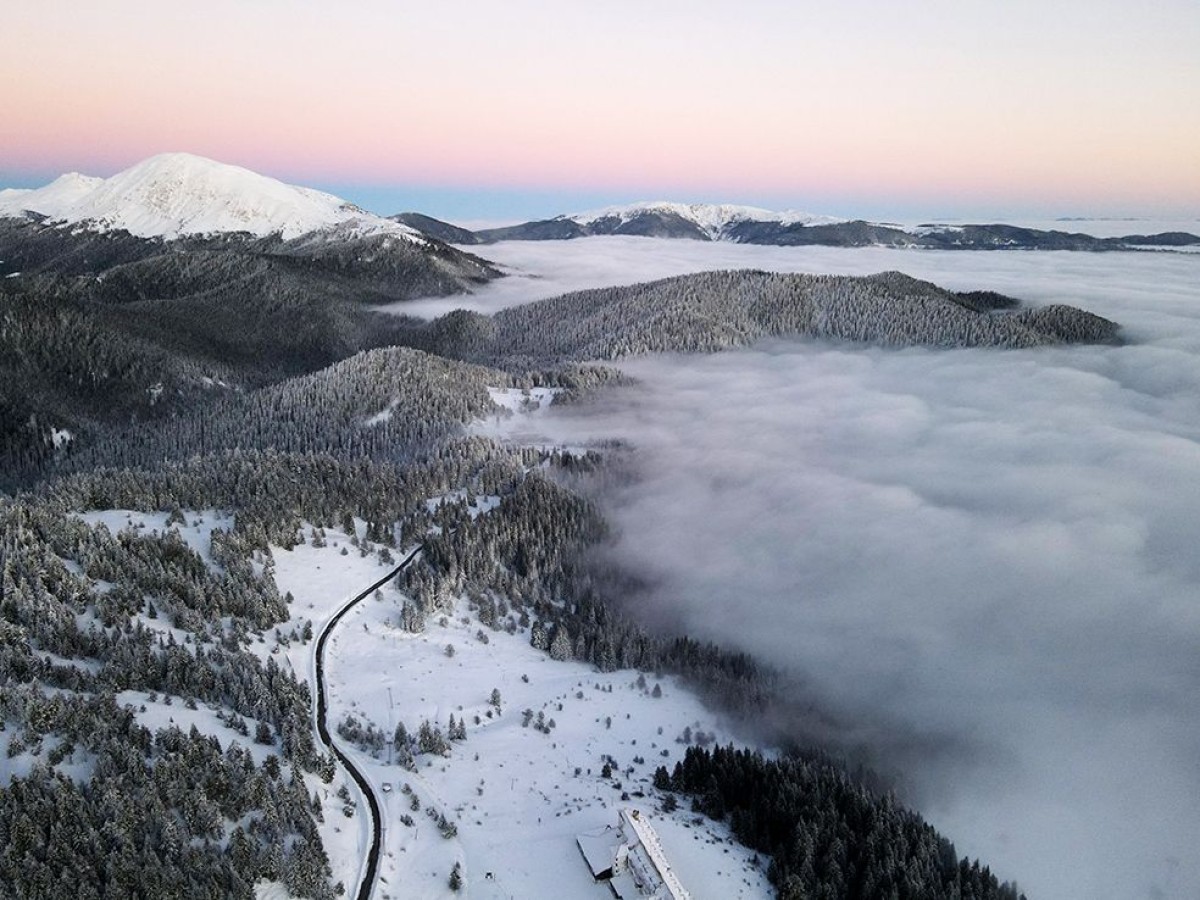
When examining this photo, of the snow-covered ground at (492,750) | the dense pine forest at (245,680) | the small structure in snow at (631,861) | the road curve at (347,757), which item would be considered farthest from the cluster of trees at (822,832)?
the road curve at (347,757)

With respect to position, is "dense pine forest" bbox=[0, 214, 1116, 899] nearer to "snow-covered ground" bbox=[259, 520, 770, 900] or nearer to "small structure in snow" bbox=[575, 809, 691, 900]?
"snow-covered ground" bbox=[259, 520, 770, 900]

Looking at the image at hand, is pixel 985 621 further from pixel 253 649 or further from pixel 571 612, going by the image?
pixel 253 649

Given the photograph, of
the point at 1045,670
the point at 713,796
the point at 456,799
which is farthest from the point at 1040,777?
the point at 456,799

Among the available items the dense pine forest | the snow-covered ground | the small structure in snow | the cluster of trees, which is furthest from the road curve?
the cluster of trees

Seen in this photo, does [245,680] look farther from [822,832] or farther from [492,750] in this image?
[822,832]

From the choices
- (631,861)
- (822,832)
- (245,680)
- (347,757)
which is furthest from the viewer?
(245,680)

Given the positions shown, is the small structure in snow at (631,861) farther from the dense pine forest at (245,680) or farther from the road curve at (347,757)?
the road curve at (347,757)

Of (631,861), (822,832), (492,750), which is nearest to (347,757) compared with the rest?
(492,750)
